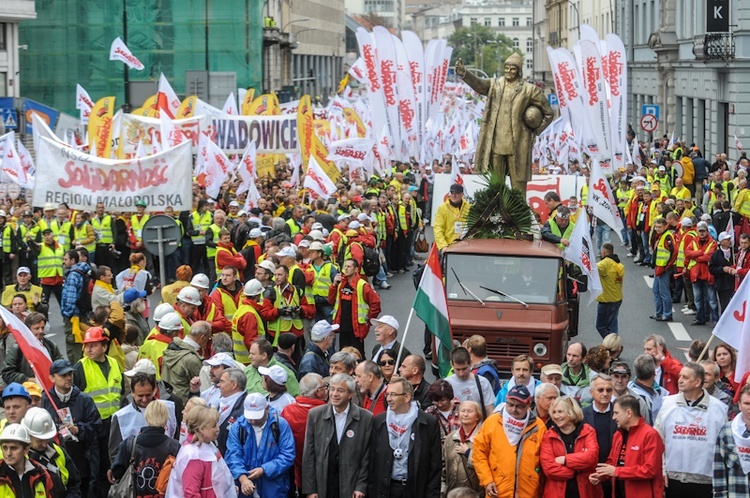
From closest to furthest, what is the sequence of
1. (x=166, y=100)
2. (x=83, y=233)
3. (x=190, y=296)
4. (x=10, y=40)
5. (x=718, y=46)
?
(x=190, y=296), (x=83, y=233), (x=166, y=100), (x=718, y=46), (x=10, y=40)

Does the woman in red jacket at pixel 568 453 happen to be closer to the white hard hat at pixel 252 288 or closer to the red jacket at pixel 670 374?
the red jacket at pixel 670 374

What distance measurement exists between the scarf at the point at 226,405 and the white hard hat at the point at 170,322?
226 centimetres

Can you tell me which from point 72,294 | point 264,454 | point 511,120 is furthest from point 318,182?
point 264,454

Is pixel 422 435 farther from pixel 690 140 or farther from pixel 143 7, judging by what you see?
pixel 143 7

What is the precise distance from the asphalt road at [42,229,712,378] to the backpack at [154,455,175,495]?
31.6 feet

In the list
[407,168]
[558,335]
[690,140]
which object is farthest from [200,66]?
[558,335]

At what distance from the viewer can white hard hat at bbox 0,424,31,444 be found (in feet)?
27.1

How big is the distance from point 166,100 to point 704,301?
19.0 meters

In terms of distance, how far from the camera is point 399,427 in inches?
376

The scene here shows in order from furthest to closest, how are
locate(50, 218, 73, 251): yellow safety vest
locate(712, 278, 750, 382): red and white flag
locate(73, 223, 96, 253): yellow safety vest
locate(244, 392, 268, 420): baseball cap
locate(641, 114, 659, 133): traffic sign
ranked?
1. locate(641, 114, 659, 133): traffic sign
2. locate(73, 223, 96, 253): yellow safety vest
3. locate(50, 218, 73, 251): yellow safety vest
4. locate(712, 278, 750, 382): red and white flag
5. locate(244, 392, 268, 420): baseball cap

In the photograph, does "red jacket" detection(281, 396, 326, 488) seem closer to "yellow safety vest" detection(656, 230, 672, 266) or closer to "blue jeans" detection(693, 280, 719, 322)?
"blue jeans" detection(693, 280, 719, 322)

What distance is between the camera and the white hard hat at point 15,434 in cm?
825

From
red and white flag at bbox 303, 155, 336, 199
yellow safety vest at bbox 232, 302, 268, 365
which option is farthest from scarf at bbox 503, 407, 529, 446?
red and white flag at bbox 303, 155, 336, 199

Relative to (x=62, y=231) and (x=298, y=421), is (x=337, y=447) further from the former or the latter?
(x=62, y=231)
